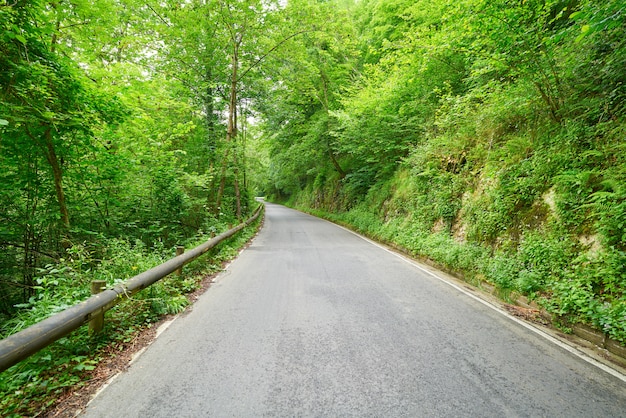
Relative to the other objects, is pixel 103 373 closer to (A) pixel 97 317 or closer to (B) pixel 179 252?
(A) pixel 97 317

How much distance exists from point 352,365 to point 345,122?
1186 centimetres

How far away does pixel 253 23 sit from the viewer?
11.2 m

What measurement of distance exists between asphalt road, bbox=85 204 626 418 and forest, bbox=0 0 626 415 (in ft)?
2.55

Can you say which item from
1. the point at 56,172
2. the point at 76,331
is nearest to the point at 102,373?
the point at 76,331

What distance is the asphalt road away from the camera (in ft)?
7.36

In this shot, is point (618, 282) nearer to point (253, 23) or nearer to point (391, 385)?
point (391, 385)

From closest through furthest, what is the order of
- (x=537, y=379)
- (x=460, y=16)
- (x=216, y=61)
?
(x=537, y=379), (x=460, y=16), (x=216, y=61)

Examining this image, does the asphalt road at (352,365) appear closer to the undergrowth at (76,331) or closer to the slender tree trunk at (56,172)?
the undergrowth at (76,331)

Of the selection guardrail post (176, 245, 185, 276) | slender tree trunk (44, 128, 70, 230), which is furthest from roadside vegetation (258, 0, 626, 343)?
slender tree trunk (44, 128, 70, 230)

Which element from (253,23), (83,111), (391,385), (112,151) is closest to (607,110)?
(391,385)

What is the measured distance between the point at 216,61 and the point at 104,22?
6743mm

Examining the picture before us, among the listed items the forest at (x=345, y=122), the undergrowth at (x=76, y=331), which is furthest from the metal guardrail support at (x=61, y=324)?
the forest at (x=345, y=122)

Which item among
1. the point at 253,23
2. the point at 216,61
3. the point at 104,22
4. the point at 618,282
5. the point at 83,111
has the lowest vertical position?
the point at 618,282

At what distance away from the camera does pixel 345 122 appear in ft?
42.8
